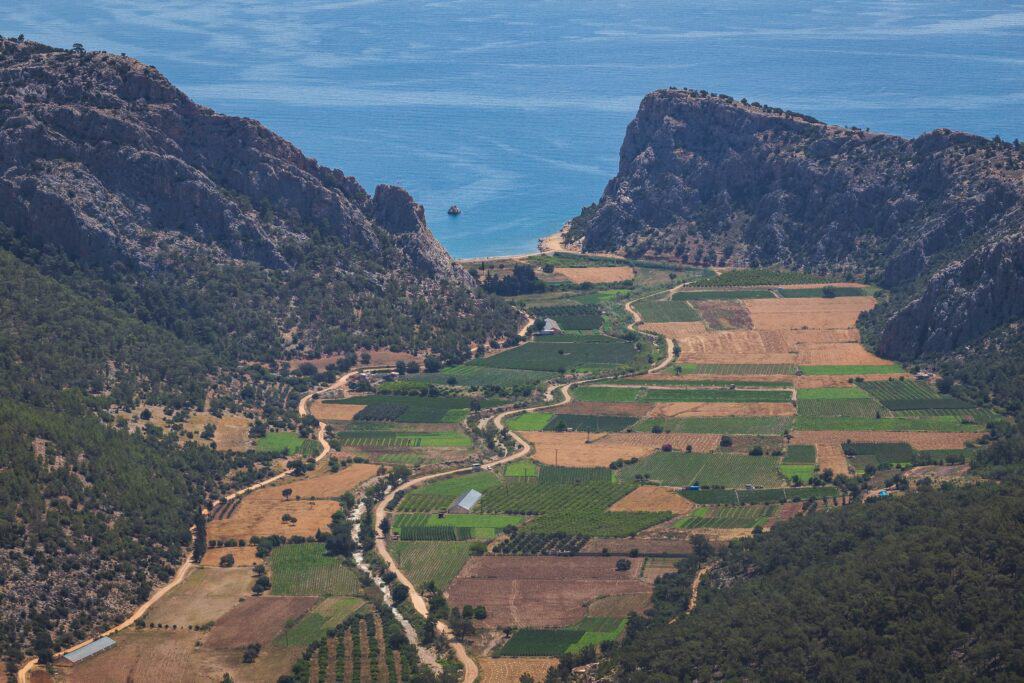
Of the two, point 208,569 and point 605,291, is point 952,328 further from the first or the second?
point 208,569

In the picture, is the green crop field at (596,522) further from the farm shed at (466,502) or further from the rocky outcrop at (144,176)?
the rocky outcrop at (144,176)

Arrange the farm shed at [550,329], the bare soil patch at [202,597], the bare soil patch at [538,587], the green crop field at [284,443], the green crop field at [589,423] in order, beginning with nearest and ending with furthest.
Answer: the bare soil patch at [202,597] < the bare soil patch at [538,587] < the green crop field at [284,443] < the green crop field at [589,423] < the farm shed at [550,329]

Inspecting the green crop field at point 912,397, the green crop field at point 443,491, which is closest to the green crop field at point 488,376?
the green crop field at point 443,491

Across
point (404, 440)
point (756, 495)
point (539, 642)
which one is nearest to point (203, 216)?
point (404, 440)

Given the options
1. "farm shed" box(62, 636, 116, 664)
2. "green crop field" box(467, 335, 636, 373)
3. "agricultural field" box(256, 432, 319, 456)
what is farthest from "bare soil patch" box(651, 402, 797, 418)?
"farm shed" box(62, 636, 116, 664)

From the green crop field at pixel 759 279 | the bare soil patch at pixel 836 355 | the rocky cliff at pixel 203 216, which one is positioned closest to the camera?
the rocky cliff at pixel 203 216

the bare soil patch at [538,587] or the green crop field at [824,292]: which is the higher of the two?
the green crop field at [824,292]

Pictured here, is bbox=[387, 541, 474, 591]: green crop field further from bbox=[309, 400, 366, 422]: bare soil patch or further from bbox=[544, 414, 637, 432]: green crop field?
bbox=[309, 400, 366, 422]: bare soil patch

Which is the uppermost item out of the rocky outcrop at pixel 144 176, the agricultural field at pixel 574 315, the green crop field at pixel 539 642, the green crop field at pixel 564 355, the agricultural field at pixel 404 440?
the rocky outcrop at pixel 144 176
